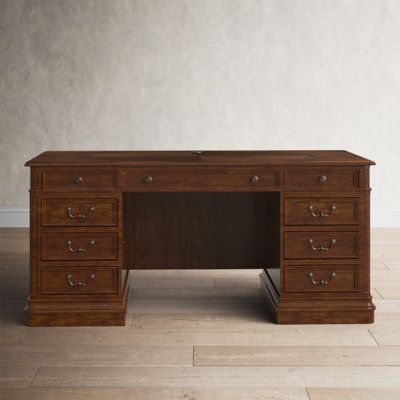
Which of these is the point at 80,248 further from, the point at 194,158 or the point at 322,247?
the point at 322,247

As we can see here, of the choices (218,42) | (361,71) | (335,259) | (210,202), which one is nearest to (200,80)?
(218,42)

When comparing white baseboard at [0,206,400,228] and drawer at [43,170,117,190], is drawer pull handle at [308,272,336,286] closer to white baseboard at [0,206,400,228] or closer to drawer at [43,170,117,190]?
drawer at [43,170,117,190]

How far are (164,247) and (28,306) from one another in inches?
30.6

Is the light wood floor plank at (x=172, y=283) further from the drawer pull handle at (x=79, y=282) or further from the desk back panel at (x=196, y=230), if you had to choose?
Answer: the drawer pull handle at (x=79, y=282)

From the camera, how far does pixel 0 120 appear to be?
5.38 m

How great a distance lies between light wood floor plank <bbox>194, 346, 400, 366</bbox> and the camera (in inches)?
106

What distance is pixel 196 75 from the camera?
5.34 m

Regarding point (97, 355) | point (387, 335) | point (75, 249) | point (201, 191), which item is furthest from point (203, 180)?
point (387, 335)

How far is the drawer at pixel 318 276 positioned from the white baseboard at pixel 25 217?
2.44 meters

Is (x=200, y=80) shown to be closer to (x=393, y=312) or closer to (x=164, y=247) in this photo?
(x=164, y=247)

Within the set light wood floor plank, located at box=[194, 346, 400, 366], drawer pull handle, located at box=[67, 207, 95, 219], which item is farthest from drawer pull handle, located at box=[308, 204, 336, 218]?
drawer pull handle, located at box=[67, 207, 95, 219]

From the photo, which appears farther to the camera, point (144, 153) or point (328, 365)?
point (144, 153)

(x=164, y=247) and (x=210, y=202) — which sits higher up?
(x=210, y=202)

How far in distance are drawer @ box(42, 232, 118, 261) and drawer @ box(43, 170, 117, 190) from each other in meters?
0.20
